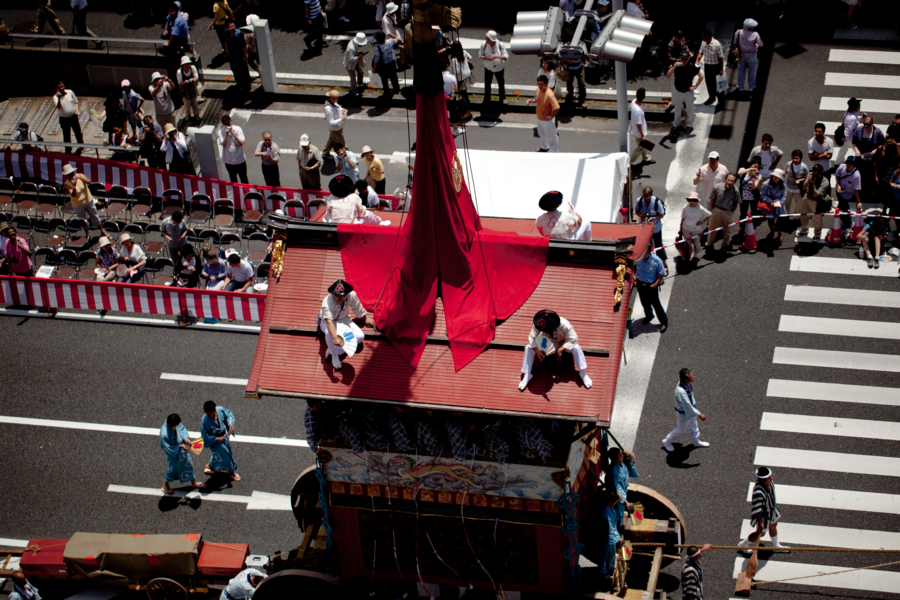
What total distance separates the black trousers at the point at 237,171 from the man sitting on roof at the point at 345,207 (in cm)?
850

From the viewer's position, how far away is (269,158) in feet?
74.3

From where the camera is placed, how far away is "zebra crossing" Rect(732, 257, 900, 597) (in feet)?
48.9

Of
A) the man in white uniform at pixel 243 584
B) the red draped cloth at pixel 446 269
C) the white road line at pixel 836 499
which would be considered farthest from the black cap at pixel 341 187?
the white road line at pixel 836 499

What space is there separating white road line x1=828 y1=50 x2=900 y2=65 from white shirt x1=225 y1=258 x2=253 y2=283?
15953mm

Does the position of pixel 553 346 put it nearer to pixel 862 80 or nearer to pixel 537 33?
pixel 537 33

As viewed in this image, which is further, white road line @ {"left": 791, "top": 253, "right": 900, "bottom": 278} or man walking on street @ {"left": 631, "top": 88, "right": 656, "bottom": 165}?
man walking on street @ {"left": 631, "top": 88, "right": 656, "bottom": 165}

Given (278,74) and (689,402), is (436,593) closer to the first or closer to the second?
(689,402)

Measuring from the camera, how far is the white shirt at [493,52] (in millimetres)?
24641

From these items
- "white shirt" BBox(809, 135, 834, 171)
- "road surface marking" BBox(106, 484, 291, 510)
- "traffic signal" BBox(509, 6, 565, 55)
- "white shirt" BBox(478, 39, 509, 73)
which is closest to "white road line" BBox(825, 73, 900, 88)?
"white shirt" BBox(809, 135, 834, 171)

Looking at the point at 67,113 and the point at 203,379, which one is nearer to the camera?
the point at 203,379

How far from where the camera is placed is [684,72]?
2297 cm

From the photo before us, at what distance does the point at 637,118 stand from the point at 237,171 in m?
9.46

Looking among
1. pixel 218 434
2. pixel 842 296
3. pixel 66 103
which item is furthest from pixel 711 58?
pixel 66 103

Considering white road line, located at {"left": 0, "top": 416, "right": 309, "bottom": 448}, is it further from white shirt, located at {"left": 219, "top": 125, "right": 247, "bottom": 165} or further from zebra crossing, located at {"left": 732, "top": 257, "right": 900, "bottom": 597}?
zebra crossing, located at {"left": 732, "top": 257, "right": 900, "bottom": 597}
